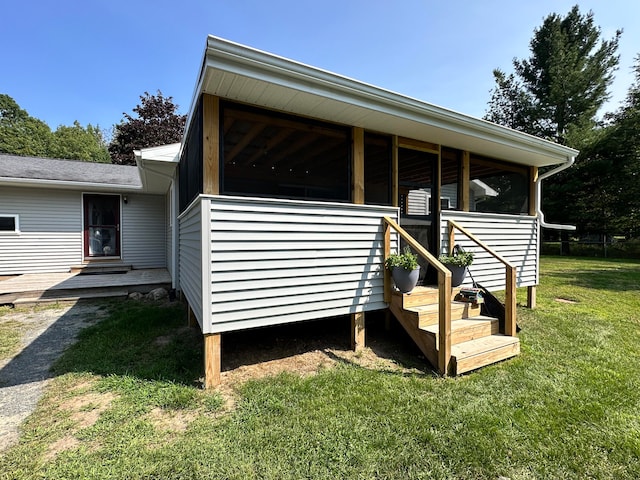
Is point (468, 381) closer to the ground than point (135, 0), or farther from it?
closer to the ground

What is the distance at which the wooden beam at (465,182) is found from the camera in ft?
15.5

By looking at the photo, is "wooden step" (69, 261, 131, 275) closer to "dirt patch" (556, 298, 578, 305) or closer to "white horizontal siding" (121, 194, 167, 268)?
"white horizontal siding" (121, 194, 167, 268)

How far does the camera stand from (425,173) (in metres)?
4.47

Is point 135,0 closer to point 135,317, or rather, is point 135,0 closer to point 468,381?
point 135,317

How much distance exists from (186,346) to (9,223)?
7668 millimetres

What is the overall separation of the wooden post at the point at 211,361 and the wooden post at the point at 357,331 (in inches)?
61.9

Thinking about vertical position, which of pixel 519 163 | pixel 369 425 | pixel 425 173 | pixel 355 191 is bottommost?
pixel 369 425

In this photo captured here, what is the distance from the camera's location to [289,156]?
147 inches

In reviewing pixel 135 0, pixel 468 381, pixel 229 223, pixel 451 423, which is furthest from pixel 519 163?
pixel 135 0

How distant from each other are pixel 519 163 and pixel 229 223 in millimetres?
5296

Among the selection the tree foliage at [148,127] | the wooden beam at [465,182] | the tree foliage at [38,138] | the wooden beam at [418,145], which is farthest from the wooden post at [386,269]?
the tree foliage at [38,138]

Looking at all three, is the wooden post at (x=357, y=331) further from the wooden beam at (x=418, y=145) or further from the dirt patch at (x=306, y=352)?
the wooden beam at (x=418, y=145)

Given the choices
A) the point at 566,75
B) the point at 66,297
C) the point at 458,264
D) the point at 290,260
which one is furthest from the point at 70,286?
the point at 566,75

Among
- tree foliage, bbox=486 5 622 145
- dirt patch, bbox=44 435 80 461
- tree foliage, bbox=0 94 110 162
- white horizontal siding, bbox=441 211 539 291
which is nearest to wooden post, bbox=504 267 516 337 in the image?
white horizontal siding, bbox=441 211 539 291
